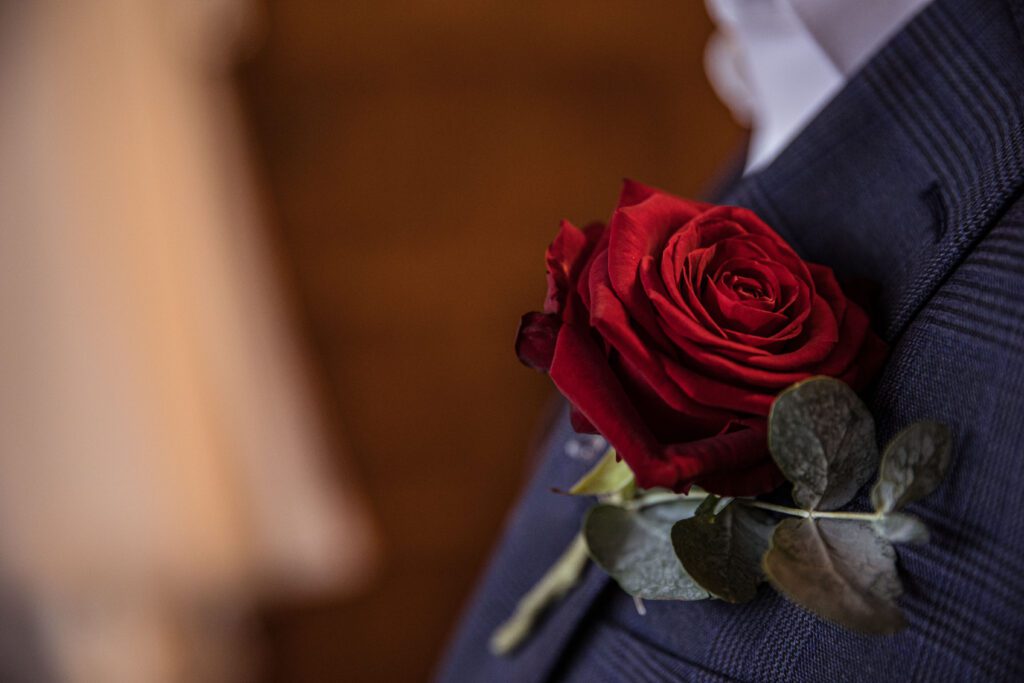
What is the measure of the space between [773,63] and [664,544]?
0.31m

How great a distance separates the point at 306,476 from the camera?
1494 millimetres

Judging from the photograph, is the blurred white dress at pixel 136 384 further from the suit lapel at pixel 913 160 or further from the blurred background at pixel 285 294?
the suit lapel at pixel 913 160

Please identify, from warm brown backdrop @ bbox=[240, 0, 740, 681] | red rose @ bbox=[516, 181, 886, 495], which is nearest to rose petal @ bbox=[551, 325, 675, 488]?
red rose @ bbox=[516, 181, 886, 495]

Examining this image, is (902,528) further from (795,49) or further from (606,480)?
(795,49)

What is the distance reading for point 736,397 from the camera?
11.8 inches


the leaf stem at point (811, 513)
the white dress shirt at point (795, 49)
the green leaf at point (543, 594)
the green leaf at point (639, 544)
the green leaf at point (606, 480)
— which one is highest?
the white dress shirt at point (795, 49)

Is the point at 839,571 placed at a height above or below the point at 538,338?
below

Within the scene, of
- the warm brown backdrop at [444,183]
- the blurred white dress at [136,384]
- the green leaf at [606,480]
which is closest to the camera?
the green leaf at [606,480]

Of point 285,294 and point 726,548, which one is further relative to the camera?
point 285,294

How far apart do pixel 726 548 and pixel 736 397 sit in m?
0.06

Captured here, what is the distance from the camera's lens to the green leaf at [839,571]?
280 millimetres

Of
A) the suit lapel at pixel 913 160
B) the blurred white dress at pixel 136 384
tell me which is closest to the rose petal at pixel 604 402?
the suit lapel at pixel 913 160

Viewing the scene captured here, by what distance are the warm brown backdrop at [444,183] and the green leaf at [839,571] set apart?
122cm

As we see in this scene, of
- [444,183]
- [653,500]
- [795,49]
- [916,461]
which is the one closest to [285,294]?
[444,183]
